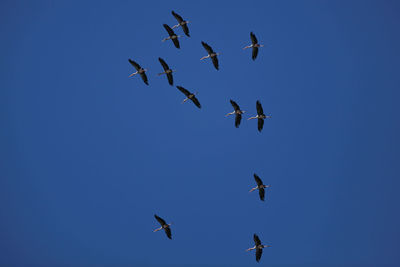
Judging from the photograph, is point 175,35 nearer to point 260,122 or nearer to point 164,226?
point 260,122

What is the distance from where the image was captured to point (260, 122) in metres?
43.2

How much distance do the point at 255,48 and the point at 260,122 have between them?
688 centimetres

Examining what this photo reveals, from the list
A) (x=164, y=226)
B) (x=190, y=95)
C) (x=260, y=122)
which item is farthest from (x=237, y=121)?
(x=164, y=226)

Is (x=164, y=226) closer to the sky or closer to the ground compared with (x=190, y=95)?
closer to the ground

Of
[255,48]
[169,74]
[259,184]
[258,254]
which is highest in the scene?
[255,48]

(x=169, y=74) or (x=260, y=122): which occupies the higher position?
(x=169, y=74)

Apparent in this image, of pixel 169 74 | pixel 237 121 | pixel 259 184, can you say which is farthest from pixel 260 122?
pixel 169 74

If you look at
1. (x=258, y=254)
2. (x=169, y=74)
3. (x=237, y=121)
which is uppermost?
(x=169, y=74)

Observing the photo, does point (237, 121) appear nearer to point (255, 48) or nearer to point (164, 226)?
point (255, 48)

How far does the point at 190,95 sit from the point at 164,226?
12.1m

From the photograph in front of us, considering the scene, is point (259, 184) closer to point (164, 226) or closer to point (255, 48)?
point (164, 226)

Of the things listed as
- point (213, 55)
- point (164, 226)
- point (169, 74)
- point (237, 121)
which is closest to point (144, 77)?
point (169, 74)

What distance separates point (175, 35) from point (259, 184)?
15.7 m

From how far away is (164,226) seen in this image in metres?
42.5
